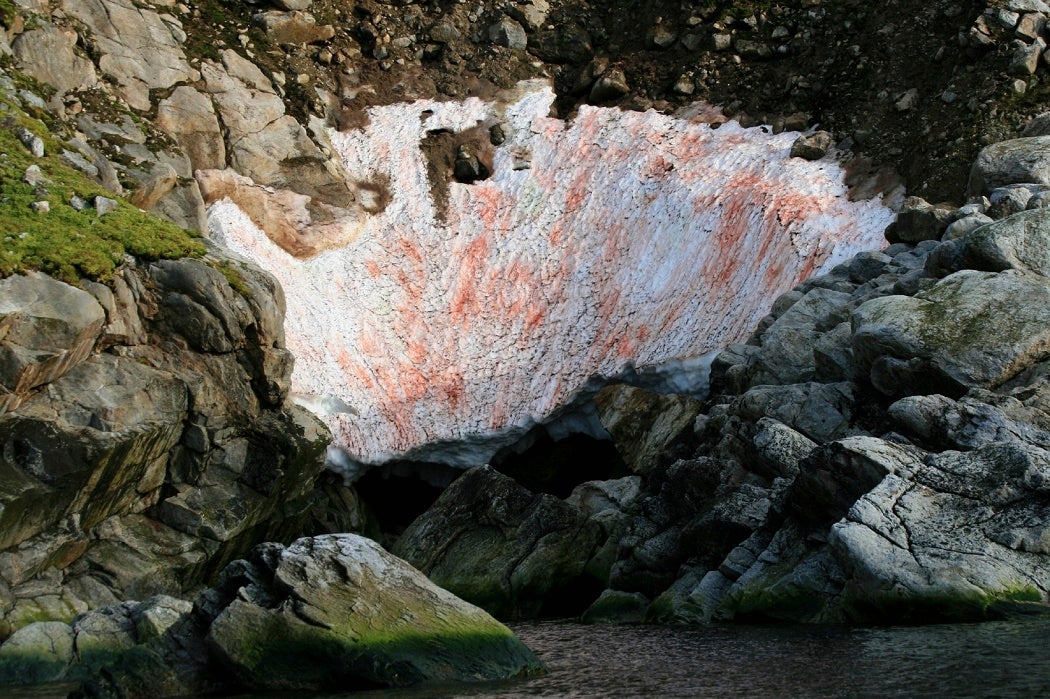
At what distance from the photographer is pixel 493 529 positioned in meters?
30.3

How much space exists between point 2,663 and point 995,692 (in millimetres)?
16414

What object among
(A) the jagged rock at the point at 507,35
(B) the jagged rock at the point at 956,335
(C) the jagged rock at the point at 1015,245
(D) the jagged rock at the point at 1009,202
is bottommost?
(B) the jagged rock at the point at 956,335

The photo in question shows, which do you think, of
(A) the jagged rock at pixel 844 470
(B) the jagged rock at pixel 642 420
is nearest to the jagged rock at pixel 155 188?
(B) the jagged rock at pixel 642 420

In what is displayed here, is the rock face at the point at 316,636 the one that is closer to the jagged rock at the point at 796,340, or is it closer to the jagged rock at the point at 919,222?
the jagged rock at the point at 796,340

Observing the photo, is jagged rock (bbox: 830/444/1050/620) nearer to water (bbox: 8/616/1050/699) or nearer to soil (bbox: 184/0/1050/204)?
water (bbox: 8/616/1050/699)

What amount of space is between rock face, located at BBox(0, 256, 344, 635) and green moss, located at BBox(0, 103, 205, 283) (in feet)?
1.30

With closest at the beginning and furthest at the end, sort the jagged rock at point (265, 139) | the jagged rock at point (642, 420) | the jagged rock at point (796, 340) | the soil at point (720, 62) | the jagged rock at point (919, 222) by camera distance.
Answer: the jagged rock at point (796, 340) < the jagged rock at point (919, 222) < the jagged rock at point (642, 420) < the soil at point (720, 62) < the jagged rock at point (265, 139)

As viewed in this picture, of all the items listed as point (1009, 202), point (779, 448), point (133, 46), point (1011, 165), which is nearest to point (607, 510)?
point (779, 448)

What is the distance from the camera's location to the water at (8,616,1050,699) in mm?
14367

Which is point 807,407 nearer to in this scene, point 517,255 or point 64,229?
point 64,229

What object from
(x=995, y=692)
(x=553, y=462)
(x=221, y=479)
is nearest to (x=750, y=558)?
(x=995, y=692)

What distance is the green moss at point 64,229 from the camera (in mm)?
25422

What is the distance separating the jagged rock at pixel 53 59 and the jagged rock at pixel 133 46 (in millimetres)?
1031

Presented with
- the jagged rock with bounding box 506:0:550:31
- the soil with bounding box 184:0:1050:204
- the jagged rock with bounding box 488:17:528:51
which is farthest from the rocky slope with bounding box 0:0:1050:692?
the jagged rock with bounding box 506:0:550:31
